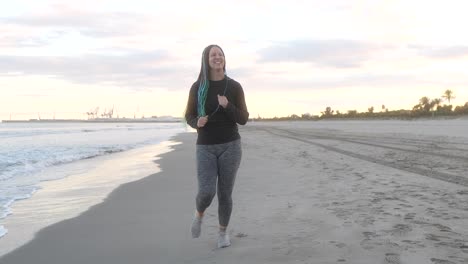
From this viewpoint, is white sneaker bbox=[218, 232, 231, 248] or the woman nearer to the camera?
the woman

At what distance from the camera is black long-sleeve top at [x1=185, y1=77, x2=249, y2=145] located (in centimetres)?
421

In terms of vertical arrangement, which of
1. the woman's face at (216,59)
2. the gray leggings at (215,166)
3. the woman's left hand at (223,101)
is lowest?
the gray leggings at (215,166)

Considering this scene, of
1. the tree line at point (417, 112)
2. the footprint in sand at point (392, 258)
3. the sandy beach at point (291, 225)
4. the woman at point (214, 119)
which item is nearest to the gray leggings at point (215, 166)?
the woman at point (214, 119)

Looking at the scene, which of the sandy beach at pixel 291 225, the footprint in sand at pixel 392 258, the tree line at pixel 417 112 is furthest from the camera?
the tree line at pixel 417 112

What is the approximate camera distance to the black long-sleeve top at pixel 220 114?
13.8 feet

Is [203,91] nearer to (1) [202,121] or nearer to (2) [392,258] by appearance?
(1) [202,121]

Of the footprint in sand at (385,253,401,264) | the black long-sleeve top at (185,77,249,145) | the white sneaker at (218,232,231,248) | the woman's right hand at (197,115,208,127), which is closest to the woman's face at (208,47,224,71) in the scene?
the black long-sleeve top at (185,77,249,145)

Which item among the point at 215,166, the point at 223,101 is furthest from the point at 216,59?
the point at 215,166

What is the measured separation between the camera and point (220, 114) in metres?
4.23

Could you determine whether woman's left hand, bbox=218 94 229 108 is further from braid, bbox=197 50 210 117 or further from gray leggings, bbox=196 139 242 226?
gray leggings, bbox=196 139 242 226

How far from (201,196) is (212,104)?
2.96 ft

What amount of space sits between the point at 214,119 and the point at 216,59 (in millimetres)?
559

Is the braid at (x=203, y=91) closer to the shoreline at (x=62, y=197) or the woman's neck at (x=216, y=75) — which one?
the woman's neck at (x=216, y=75)

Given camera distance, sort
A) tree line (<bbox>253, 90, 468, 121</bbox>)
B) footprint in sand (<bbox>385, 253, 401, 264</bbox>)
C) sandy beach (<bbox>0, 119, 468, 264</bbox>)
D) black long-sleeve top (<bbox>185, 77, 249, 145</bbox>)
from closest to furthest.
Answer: footprint in sand (<bbox>385, 253, 401, 264</bbox>), sandy beach (<bbox>0, 119, 468, 264</bbox>), black long-sleeve top (<bbox>185, 77, 249, 145</bbox>), tree line (<bbox>253, 90, 468, 121</bbox>)
